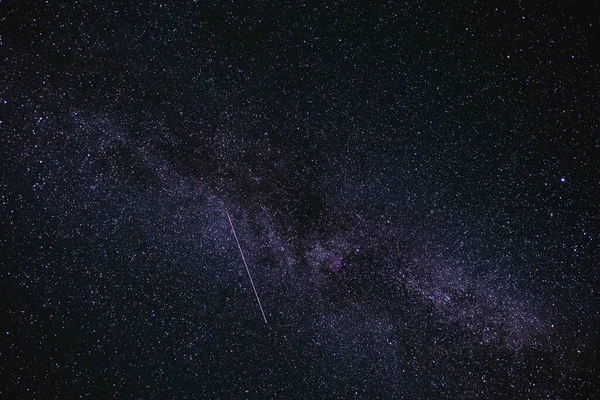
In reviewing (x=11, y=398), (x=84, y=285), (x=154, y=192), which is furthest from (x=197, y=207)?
(x=11, y=398)

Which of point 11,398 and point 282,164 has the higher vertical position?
point 282,164

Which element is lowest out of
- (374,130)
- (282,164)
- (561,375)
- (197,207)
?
(561,375)

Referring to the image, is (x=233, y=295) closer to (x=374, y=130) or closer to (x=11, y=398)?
(x=374, y=130)

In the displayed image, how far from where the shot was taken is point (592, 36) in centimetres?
140

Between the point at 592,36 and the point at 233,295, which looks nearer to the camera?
the point at 592,36

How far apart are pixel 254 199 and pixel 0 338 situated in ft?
4.72

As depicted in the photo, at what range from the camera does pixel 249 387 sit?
1.62 m

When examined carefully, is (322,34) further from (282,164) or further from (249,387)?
(249,387)

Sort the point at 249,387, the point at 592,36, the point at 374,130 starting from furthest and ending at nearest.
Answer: the point at 249,387 < the point at 374,130 < the point at 592,36

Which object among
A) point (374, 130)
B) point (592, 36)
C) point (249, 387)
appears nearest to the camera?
point (592, 36)

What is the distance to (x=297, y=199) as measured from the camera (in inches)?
61.3

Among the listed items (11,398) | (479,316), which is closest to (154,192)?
(11,398)

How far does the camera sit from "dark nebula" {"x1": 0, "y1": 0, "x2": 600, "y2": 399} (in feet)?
4.73

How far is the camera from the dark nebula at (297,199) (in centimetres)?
144
